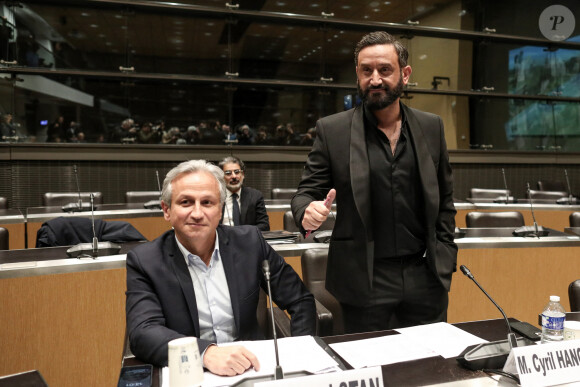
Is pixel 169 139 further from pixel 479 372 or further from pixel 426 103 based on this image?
pixel 479 372

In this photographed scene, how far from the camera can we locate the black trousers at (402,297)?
1.58 metres

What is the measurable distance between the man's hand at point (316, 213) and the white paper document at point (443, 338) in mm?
432

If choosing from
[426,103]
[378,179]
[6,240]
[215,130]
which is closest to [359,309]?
[378,179]

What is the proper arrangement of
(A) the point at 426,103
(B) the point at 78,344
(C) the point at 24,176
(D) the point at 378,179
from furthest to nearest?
(A) the point at 426,103
(C) the point at 24,176
(B) the point at 78,344
(D) the point at 378,179

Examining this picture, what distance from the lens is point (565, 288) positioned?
9.79ft

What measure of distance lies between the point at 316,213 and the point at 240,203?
264 cm

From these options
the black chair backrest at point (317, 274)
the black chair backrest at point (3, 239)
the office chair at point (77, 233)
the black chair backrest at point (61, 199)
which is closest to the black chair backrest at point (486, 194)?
the black chair backrest at point (317, 274)

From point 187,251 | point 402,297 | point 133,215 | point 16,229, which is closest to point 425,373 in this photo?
point 402,297

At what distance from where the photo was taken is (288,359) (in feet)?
3.84

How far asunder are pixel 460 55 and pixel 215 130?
4122mm

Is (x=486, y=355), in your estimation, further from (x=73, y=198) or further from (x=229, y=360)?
(x=73, y=198)

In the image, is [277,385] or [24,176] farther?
[24,176]

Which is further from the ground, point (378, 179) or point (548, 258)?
point (378, 179)

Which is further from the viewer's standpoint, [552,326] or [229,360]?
[552,326]
